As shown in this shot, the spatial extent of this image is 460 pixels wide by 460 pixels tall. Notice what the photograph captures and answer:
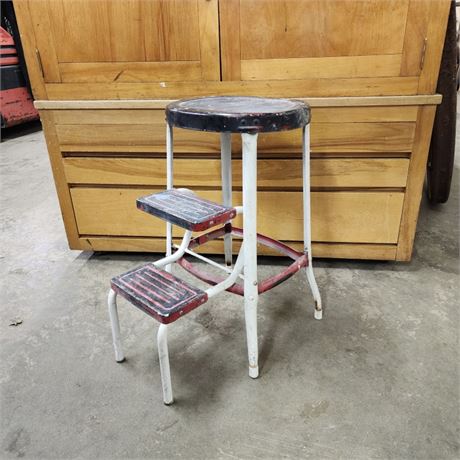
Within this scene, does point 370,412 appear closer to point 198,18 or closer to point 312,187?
point 312,187

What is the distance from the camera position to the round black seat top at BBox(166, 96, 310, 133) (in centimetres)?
95

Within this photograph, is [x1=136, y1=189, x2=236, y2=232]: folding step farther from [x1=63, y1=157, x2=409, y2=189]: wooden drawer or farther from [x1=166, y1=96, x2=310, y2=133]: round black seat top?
[x1=63, y1=157, x2=409, y2=189]: wooden drawer

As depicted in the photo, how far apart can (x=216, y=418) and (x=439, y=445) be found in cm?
55

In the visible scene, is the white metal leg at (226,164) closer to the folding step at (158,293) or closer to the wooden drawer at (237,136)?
the wooden drawer at (237,136)

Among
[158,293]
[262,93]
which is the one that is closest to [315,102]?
[262,93]

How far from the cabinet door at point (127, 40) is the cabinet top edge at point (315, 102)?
2.8 inches

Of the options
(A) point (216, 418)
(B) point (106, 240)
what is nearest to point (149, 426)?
(A) point (216, 418)

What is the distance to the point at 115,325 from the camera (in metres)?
1.15

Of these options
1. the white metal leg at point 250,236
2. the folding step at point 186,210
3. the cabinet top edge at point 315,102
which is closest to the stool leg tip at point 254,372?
the white metal leg at point 250,236

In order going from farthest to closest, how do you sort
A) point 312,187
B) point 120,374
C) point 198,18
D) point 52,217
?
point 52,217 → point 312,187 → point 198,18 → point 120,374

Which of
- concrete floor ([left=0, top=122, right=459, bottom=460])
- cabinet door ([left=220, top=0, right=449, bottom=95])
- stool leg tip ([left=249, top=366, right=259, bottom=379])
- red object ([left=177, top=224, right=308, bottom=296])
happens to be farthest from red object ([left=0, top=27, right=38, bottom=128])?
stool leg tip ([left=249, top=366, right=259, bottom=379])

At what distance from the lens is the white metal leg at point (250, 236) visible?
3.22 feet

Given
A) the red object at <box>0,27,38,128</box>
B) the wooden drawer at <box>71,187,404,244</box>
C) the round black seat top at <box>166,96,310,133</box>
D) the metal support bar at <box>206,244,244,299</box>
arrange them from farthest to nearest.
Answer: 1. the red object at <box>0,27,38,128</box>
2. the wooden drawer at <box>71,187,404,244</box>
3. the metal support bar at <box>206,244,244,299</box>
4. the round black seat top at <box>166,96,310,133</box>

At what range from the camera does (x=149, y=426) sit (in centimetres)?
101
